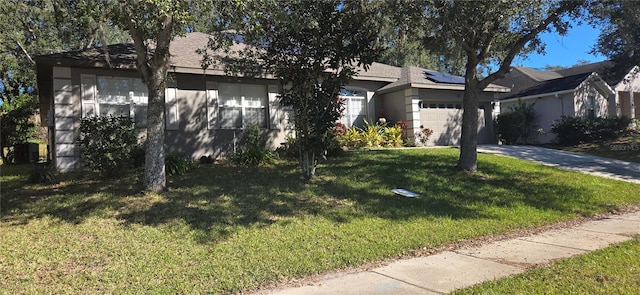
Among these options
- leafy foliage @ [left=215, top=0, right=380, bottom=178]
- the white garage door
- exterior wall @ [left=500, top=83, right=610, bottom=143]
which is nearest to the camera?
leafy foliage @ [left=215, top=0, right=380, bottom=178]

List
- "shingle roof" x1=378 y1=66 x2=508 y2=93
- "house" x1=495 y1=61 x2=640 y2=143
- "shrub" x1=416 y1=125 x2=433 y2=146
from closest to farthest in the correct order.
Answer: "shingle roof" x1=378 y1=66 x2=508 y2=93 < "shrub" x1=416 y1=125 x2=433 y2=146 < "house" x1=495 y1=61 x2=640 y2=143

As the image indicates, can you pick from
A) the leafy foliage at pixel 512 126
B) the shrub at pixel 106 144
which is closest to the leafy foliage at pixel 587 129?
the leafy foliage at pixel 512 126

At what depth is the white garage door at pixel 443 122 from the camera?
18.5 meters

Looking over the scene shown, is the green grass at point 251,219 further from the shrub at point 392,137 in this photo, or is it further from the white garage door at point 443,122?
the white garage door at point 443,122

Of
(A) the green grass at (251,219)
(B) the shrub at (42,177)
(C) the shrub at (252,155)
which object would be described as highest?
(C) the shrub at (252,155)

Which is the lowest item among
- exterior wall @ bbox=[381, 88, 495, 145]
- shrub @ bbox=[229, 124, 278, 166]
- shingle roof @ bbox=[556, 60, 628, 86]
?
shrub @ bbox=[229, 124, 278, 166]

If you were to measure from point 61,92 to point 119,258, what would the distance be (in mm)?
8240

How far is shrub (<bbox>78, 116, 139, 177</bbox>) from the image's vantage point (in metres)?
10.1

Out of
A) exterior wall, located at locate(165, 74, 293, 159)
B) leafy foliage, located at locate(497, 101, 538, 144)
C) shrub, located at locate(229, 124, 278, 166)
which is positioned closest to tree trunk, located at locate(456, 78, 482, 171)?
shrub, located at locate(229, 124, 278, 166)

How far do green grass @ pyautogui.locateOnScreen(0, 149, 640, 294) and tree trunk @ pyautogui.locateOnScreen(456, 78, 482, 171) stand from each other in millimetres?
346

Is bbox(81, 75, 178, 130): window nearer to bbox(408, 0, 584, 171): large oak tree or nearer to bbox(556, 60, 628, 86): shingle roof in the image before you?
bbox(408, 0, 584, 171): large oak tree

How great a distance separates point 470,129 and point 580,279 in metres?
7.39

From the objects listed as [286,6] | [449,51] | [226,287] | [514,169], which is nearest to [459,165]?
[514,169]

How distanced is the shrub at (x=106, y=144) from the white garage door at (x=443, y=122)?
38.3 ft
